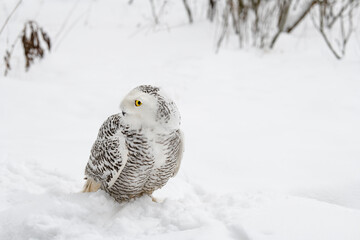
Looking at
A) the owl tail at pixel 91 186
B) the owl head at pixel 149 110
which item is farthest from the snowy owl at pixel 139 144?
the owl tail at pixel 91 186

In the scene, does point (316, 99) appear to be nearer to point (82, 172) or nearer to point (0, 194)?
point (82, 172)

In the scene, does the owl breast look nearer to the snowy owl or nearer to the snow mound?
the snowy owl

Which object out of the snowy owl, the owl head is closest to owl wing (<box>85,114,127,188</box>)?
the snowy owl

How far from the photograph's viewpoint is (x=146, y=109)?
1.51 metres

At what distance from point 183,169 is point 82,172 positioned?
69 cm

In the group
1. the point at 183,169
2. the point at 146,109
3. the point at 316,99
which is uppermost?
the point at 146,109

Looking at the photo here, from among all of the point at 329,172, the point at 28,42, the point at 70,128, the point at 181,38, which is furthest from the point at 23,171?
the point at 181,38

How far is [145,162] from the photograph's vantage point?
158cm

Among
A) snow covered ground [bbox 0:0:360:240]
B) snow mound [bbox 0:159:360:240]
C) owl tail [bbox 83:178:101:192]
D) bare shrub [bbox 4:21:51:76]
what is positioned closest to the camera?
snow mound [bbox 0:159:360:240]

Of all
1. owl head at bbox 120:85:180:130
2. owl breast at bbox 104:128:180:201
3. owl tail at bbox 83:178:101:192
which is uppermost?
owl head at bbox 120:85:180:130

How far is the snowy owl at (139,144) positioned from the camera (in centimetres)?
153

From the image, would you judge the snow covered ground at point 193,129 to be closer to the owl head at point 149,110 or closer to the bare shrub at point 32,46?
the bare shrub at point 32,46

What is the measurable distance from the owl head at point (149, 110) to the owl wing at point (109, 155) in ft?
0.34

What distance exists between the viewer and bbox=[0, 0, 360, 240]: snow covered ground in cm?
150
